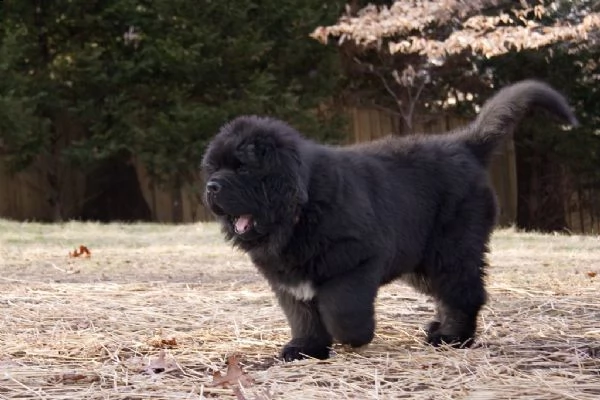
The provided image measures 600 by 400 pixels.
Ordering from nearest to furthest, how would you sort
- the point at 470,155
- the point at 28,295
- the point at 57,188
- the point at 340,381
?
the point at 340,381
the point at 470,155
the point at 28,295
the point at 57,188

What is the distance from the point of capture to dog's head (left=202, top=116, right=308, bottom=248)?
395 cm

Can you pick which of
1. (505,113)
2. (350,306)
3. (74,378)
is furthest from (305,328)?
(505,113)

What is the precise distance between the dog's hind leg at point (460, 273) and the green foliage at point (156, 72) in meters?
9.10

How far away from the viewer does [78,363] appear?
3.85 m

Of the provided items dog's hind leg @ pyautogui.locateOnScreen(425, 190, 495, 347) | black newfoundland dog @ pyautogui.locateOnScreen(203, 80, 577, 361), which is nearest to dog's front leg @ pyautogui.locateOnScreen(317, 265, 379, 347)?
black newfoundland dog @ pyautogui.locateOnScreen(203, 80, 577, 361)

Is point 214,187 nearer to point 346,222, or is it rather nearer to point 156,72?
point 346,222

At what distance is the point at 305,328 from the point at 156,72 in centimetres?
1045

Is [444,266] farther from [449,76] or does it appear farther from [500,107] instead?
[449,76]

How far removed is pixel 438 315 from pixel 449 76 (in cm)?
1125

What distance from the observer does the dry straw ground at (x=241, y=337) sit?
334 centimetres

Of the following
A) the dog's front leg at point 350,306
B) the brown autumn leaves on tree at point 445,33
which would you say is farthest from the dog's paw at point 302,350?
the brown autumn leaves on tree at point 445,33

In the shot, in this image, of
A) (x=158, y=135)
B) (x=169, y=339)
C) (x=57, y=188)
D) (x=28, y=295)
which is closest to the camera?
(x=169, y=339)

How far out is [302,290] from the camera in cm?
408

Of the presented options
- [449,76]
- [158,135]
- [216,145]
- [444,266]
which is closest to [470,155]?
[444,266]
